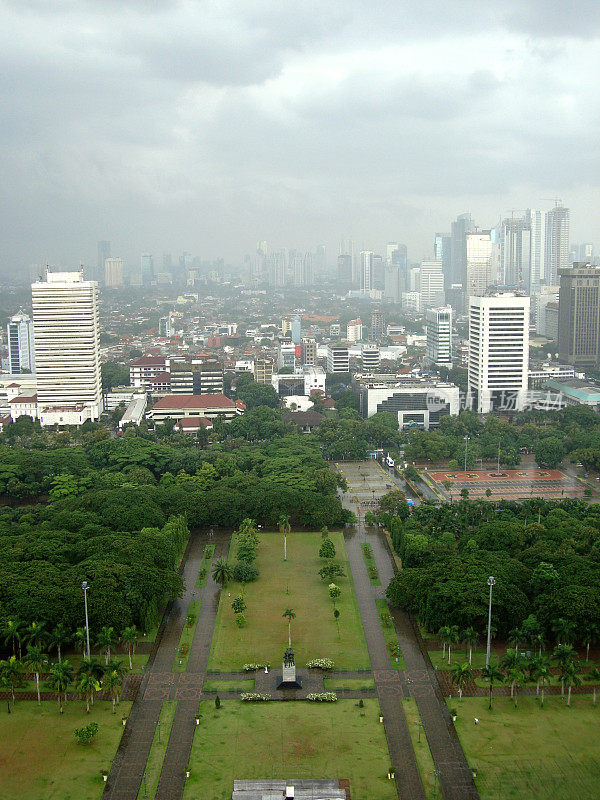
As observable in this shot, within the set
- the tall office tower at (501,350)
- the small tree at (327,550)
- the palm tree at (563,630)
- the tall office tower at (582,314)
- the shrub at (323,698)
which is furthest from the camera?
the tall office tower at (582,314)

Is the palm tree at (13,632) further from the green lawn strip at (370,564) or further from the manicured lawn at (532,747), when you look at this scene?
the green lawn strip at (370,564)

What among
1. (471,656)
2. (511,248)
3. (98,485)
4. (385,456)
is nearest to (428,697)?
(471,656)

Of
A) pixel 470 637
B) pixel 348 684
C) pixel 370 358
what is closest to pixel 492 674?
pixel 470 637

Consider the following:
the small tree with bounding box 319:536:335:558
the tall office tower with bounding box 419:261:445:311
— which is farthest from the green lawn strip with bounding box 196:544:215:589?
the tall office tower with bounding box 419:261:445:311

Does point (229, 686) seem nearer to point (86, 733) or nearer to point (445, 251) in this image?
point (86, 733)

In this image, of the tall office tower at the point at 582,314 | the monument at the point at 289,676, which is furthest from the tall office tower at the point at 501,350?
the monument at the point at 289,676

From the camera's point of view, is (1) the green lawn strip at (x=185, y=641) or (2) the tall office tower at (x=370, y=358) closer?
(1) the green lawn strip at (x=185, y=641)

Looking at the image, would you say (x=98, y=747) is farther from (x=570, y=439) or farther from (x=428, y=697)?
(x=570, y=439)
